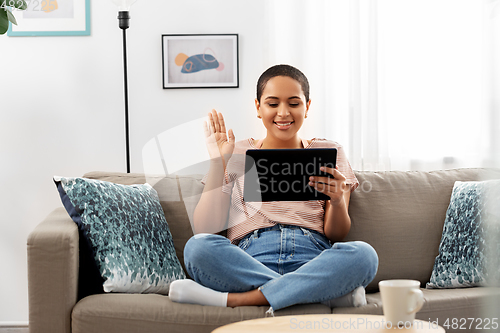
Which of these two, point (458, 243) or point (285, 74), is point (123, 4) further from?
point (458, 243)

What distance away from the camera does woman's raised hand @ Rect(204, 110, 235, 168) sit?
1.43 m

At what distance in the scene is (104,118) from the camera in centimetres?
212

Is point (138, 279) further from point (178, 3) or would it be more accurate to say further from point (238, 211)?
point (178, 3)

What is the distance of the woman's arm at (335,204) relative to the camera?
130cm

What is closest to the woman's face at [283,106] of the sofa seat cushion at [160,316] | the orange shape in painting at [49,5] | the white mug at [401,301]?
the sofa seat cushion at [160,316]

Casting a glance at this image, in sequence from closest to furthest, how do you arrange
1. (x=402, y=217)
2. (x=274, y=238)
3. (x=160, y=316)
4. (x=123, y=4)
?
1. (x=160, y=316)
2. (x=274, y=238)
3. (x=402, y=217)
4. (x=123, y=4)

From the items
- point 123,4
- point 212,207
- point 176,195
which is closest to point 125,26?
point 123,4

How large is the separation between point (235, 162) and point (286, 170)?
0.29m

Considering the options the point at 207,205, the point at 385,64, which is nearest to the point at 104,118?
the point at 207,205

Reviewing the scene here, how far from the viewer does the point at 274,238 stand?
1.41 meters

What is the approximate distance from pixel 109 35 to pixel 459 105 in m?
1.67

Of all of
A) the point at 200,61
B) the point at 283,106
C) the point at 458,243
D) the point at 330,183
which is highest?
the point at 200,61

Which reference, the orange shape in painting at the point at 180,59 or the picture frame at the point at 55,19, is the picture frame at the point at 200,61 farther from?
the picture frame at the point at 55,19

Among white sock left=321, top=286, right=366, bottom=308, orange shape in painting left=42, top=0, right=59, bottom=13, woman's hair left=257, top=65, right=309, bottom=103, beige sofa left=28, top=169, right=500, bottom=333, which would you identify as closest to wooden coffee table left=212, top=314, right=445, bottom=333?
beige sofa left=28, top=169, right=500, bottom=333
